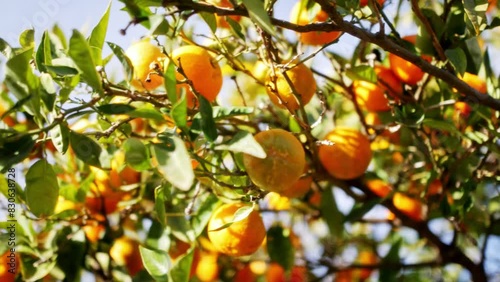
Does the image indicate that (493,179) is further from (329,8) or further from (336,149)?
(329,8)

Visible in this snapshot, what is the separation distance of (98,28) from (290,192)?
0.53m

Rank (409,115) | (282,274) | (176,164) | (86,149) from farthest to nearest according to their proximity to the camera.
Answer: (282,274) < (409,115) < (86,149) < (176,164)

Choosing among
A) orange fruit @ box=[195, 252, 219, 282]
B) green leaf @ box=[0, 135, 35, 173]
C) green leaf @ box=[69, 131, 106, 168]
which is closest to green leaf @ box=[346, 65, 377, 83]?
green leaf @ box=[69, 131, 106, 168]

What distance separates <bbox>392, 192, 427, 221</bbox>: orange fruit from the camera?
1.59 meters

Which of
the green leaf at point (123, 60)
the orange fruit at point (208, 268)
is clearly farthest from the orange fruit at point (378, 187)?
the green leaf at point (123, 60)

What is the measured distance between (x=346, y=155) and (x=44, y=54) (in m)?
0.64

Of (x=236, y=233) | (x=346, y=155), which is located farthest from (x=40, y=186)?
(x=346, y=155)

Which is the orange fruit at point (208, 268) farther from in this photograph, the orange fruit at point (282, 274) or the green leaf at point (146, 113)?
the green leaf at point (146, 113)

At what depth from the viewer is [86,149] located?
938 mm

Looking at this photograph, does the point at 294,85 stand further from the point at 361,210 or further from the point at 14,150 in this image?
the point at 14,150

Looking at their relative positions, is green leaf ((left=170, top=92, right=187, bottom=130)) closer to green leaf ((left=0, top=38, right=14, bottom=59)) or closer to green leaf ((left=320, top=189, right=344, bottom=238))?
green leaf ((left=0, top=38, right=14, bottom=59))

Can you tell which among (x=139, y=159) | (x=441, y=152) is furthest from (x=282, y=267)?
(x=139, y=159)

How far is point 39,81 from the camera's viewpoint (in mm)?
891

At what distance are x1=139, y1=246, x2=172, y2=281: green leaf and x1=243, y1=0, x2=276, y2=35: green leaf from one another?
482mm
